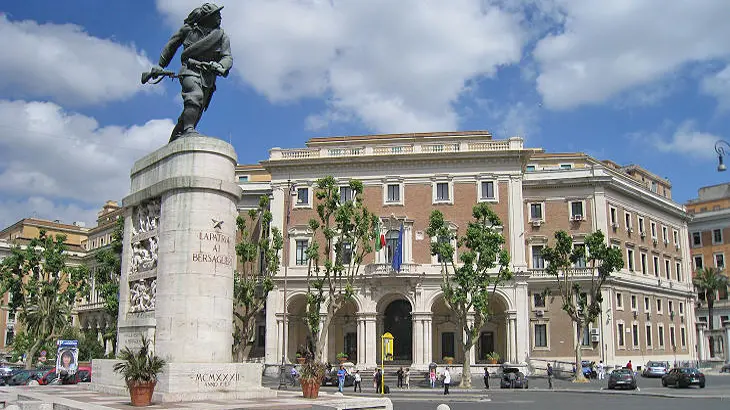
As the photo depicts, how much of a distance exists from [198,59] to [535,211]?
4546 cm

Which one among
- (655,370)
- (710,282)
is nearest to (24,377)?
(655,370)

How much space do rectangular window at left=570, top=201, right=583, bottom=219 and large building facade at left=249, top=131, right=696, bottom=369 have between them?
0.30 feet

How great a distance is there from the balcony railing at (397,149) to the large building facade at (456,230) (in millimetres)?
89

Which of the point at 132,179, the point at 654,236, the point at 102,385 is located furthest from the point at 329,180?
the point at 654,236

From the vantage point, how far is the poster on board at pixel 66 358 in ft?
118

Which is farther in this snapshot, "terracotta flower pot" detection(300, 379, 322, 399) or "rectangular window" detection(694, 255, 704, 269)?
"rectangular window" detection(694, 255, 704, 269)

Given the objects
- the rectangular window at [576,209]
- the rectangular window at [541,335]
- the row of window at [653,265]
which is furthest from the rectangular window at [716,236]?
the rectangular window at [541,335]

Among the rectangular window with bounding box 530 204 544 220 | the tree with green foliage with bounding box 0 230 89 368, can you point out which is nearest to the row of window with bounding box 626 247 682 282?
the rectangular window with bounding box 530 204 544 220

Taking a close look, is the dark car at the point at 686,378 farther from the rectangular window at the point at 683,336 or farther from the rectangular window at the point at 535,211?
the rectangular window at the point at 683,336

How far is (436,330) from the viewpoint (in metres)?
57.9

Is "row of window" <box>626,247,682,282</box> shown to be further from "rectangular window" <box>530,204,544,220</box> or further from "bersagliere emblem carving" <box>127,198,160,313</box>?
"bersagliere emblem carving" <box>127,198,160,313</box>

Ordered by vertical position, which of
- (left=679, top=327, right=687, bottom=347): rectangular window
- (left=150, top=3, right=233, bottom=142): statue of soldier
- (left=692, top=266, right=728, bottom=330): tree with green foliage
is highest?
(left=150, top=3, right=233, bottom=142): statue of soldier

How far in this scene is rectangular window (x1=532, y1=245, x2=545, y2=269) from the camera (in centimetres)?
6156

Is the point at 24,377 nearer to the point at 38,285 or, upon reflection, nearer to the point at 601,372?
the point at 38,285
